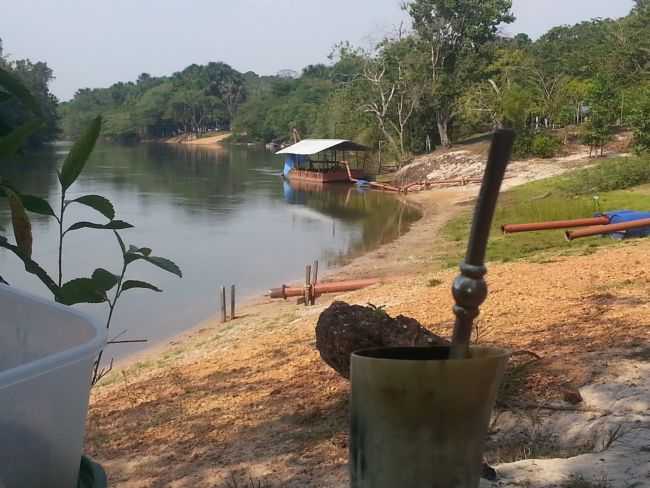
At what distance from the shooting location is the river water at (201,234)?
50.9 ft

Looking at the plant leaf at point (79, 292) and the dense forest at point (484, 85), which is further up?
the dense forest at point (484, 85)

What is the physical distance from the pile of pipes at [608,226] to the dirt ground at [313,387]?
8.10 ft

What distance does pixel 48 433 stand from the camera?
4.00 feet

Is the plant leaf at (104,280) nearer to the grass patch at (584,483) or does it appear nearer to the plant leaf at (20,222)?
the plant leaf at (20,222)

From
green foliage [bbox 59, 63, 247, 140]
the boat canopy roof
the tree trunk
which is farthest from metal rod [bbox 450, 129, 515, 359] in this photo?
green foliage [bbox 59, 63, 247, 140]

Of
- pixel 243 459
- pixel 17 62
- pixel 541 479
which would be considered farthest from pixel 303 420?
pixel 17 62

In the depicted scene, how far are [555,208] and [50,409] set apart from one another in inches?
739

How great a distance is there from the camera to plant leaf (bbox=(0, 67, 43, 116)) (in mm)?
2381

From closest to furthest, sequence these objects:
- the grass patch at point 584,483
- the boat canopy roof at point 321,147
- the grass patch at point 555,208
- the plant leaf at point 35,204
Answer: the plant leaf at point 35,204 → the grass patch at point 584,483 → the grass patch at point 555,208 → the boat canopy roof at point 321,147

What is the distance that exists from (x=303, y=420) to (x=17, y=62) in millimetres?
77190

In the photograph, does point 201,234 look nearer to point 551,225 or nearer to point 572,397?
point 551,225

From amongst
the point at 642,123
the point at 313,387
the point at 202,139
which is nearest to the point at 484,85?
the point at 642,123

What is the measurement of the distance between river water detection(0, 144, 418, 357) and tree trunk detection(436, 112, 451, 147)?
803 centimetres

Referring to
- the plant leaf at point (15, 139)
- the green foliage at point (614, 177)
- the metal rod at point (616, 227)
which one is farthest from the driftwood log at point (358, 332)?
the green foliage at point (614, 177)
